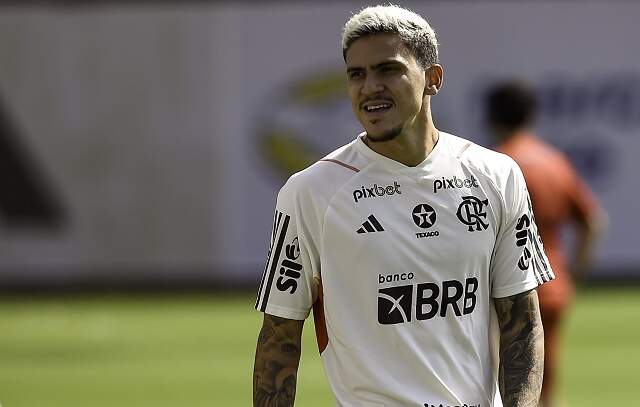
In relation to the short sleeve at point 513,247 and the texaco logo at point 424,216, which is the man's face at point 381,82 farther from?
the short sleeve at point 513,247

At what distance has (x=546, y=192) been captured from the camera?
9.16m

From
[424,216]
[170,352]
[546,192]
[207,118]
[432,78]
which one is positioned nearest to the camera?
[424,216]

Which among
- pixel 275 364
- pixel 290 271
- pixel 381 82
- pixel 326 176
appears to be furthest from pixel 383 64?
pixel 275 364

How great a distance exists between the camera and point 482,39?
934 inches

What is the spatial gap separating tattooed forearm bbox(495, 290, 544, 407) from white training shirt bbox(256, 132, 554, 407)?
0.05 meters

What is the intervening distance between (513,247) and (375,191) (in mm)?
528

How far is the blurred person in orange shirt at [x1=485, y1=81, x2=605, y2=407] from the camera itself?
9.13 m

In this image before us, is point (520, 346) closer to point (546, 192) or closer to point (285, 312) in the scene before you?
point (285, 312)

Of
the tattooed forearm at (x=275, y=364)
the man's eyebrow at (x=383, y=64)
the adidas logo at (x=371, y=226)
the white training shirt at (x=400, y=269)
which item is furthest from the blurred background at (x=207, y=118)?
the man's eyebrow at (x=383, y=64)

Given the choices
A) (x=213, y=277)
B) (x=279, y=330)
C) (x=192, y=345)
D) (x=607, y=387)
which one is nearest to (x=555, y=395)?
(x=607, y=387)

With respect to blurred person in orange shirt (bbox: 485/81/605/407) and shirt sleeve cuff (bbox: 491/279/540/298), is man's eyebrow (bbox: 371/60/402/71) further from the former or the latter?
blurred person in orange shirt (bbox: 485/81/605/407)

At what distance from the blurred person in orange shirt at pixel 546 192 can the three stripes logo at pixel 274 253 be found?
4.08m

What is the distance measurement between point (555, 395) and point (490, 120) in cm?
178

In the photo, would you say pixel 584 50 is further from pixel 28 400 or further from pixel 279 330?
pixel 279 330
